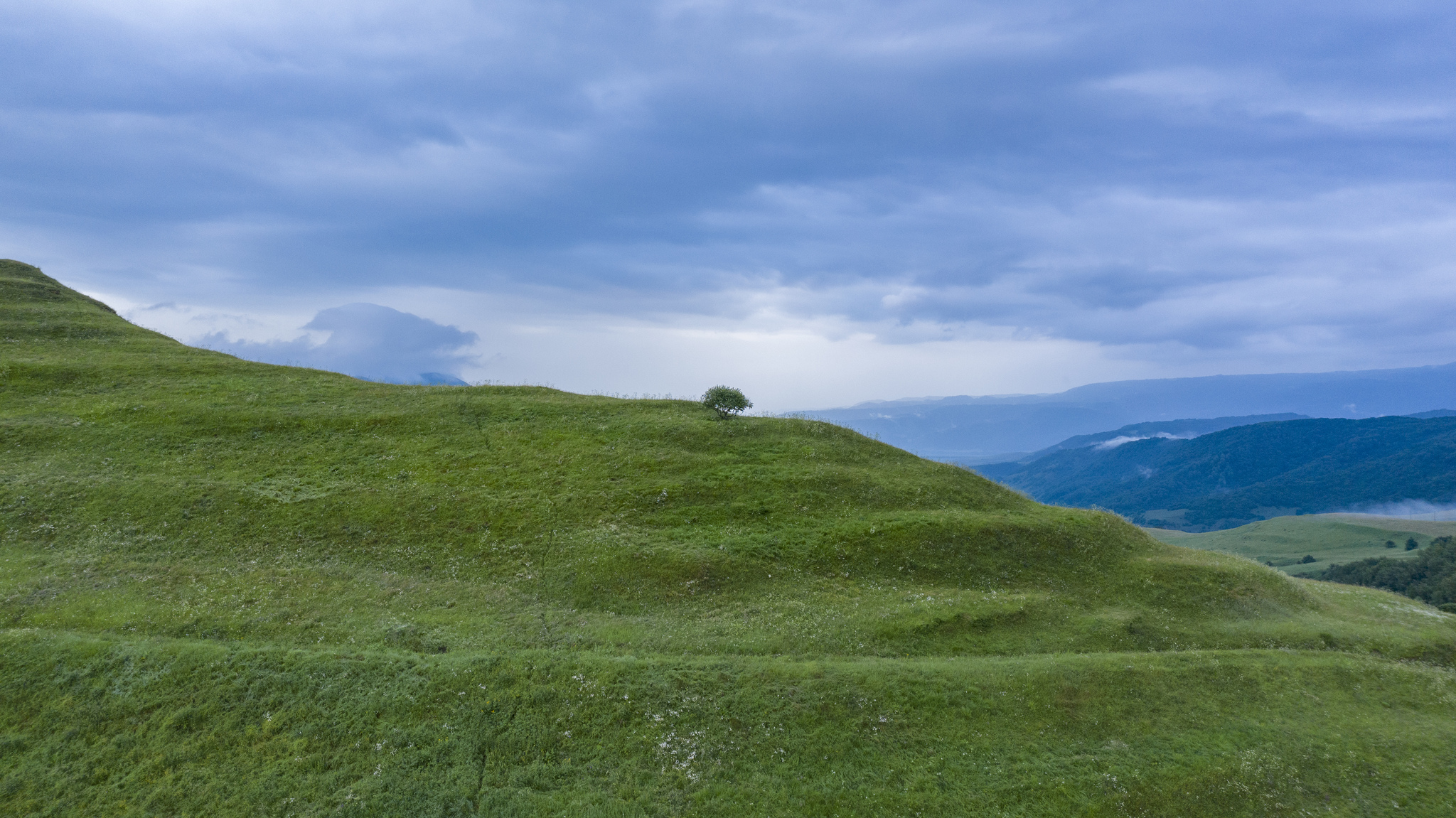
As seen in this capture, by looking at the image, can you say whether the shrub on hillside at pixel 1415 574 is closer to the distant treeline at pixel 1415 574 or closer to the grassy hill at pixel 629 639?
the distant treeline at pixel 1415 574

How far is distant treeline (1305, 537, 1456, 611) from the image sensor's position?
134125mm

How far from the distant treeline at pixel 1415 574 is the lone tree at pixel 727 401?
148007mm

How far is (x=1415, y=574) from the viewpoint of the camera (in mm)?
147250

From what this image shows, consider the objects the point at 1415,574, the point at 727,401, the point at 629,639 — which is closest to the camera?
the point at 629,639

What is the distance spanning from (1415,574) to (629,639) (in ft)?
657

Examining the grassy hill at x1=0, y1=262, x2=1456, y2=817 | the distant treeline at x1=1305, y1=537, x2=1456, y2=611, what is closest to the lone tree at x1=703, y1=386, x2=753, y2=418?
the grassy hill at x1=0, y1=262, x2=1456, y2=817

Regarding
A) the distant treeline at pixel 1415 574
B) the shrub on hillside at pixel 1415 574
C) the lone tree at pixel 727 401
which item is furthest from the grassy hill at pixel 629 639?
the shrub on hillside at pixel 1415 574

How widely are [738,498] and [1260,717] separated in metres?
24.7

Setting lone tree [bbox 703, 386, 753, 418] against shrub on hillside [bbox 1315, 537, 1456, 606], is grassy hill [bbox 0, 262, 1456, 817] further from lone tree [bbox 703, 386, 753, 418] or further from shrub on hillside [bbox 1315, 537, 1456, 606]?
shrub on hillside [bbox 1315, 537, 1456, 606]

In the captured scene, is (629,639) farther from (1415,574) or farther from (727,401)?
(1415,574)

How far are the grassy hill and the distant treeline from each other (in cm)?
14446

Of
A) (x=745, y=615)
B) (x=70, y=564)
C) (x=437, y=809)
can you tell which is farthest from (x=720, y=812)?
(x=70, y=564)

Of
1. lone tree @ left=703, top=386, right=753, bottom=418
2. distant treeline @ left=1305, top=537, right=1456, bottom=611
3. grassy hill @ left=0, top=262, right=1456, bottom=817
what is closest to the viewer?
grassy hill @ left=0, top=262, right=1456, bottom=817

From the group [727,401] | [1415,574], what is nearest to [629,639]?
[727,401]
